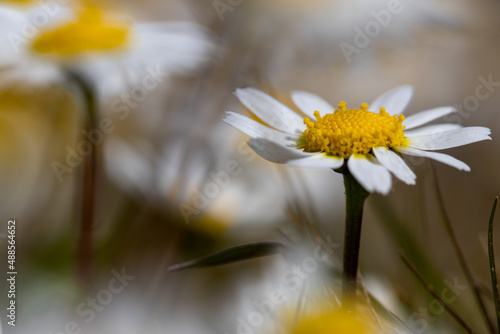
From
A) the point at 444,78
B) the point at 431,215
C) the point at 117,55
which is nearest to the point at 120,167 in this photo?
the point at 117,55

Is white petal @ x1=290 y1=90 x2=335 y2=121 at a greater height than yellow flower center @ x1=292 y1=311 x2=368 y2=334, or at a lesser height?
greater

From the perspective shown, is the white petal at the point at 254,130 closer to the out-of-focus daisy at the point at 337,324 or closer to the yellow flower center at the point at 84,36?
the out-of-focus daisy at the point at 337,324

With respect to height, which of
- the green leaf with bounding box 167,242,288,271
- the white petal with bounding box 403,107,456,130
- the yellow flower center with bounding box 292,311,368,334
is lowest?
the yellow flower center with bounding box 292,311,368,334

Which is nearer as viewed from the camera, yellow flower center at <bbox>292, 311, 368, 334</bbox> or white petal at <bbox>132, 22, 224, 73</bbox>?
yellow flower center at <bbox>292, 311, 368, 334</bbox>

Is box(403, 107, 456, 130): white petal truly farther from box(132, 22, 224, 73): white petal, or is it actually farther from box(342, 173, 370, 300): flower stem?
box(132, 22, 224, 73): white petal

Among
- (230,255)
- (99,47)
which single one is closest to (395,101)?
(230,255)

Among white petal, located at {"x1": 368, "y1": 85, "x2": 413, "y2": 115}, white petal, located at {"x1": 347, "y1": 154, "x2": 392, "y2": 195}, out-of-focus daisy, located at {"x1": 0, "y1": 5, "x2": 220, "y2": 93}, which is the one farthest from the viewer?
out-of-focus daisy, located at {"x1": 0, "y1": 5, "x2": 220, "y2": 93}

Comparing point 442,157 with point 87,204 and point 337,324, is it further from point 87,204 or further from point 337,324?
point 87,204

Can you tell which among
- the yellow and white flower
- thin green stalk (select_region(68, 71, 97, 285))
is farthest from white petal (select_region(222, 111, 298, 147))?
thin green stalk (select_region(68, 71, 97, 285))
